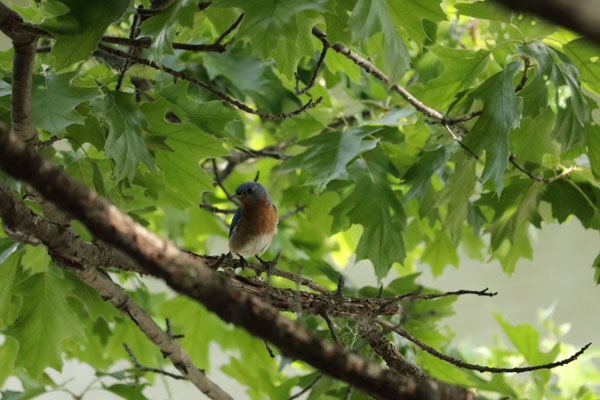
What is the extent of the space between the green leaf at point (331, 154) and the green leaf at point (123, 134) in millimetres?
466

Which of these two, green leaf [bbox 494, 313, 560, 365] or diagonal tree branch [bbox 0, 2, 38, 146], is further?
green leaf [bbox 494, 313, 560, 365]

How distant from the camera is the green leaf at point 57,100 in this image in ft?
3.59

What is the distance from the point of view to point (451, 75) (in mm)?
1669

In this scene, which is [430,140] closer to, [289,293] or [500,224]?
[500,224]

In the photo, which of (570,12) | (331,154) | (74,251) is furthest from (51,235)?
(331,154)

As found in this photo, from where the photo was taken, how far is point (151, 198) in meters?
1.50

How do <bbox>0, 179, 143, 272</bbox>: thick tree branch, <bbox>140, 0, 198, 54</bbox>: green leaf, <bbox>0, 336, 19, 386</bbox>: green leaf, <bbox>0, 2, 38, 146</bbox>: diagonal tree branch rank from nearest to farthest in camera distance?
<bbox>0, 179, 143, 272</bbox>: thick tree branch → <bbox>0, 2, 38, 146</bbox>: diagonal tree branch → <bbox>140, 0, 198, 54</bbox>: green leaf → <bbox>0, 336, 19, 386</bbox>: green leaf

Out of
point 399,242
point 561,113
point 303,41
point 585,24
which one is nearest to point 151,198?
point 303,41

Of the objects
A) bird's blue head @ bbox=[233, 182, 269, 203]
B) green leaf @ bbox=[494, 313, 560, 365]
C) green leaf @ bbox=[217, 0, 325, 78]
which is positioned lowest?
green leaf @ bbox=[494, 313, 560, 365]

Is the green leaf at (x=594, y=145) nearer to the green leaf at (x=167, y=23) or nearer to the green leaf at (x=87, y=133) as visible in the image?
the green leaf at (x=167, y=23)

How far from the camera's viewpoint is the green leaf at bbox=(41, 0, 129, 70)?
3.66ft

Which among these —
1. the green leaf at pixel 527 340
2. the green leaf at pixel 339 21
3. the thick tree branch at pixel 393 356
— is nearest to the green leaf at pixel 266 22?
the green leaf at pixel 339 21

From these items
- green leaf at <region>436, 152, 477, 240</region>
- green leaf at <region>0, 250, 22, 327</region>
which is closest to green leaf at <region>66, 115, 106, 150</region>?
green leaf at <region>0, 250, 22, 327</region>

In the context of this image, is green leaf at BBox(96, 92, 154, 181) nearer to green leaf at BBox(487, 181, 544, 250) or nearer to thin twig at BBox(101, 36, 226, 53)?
thin twig at BBox(101, 36, 226, 53)
